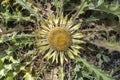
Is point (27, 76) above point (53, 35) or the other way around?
the other way around

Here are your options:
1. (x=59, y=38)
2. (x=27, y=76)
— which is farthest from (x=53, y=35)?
(x=27, y=76)

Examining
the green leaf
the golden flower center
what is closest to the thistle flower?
the golden flower center

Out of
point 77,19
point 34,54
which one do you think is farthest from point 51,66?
point 77,19

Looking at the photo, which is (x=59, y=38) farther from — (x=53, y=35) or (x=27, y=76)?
(x=27, y=76)

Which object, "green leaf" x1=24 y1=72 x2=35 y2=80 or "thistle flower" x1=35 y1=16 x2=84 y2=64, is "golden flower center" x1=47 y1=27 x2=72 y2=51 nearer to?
"thistle flower" x1=35 y1=16 x2=84 y2=64

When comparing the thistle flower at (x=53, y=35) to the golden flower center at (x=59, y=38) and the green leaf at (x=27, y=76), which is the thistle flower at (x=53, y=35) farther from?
the green leaf at (x=27, y=76)

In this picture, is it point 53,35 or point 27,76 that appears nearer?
point 53,35

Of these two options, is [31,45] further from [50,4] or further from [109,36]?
[109,36]
